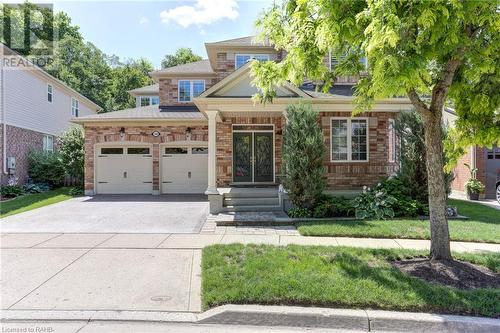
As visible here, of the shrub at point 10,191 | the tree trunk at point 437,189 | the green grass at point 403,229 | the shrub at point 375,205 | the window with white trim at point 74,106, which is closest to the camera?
the tree trunk at point 437,189

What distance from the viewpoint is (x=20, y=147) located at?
1794 cm

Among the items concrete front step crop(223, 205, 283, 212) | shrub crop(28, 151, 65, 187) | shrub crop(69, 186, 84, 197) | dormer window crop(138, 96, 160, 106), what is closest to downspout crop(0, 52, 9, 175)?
shrub crop(28, 151, 65, 187)

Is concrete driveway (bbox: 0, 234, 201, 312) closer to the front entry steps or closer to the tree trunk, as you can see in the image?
the tree trunk

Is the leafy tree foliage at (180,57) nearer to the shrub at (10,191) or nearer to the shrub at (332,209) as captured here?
the shrub at (10,191)

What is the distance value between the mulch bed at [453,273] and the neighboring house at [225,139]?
623 cm

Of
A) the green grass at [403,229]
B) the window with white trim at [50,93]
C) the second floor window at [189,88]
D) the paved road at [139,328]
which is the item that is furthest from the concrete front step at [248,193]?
the window with white trim at [50,93]

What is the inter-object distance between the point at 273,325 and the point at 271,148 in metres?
10.1

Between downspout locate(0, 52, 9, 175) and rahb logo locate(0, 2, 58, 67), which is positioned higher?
rahb logo locate(0, 2, 58, 67)

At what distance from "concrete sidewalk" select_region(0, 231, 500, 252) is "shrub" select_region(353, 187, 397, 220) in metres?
2.30

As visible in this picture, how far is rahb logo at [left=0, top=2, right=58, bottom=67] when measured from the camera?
3112 centimetres

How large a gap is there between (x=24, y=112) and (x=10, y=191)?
4702 mm

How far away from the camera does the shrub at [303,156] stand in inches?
399

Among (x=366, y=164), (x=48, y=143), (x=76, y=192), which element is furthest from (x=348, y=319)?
(x=48, y=143)

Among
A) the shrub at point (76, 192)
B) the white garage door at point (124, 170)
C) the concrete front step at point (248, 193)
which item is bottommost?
the shrub at point (76, 192)
